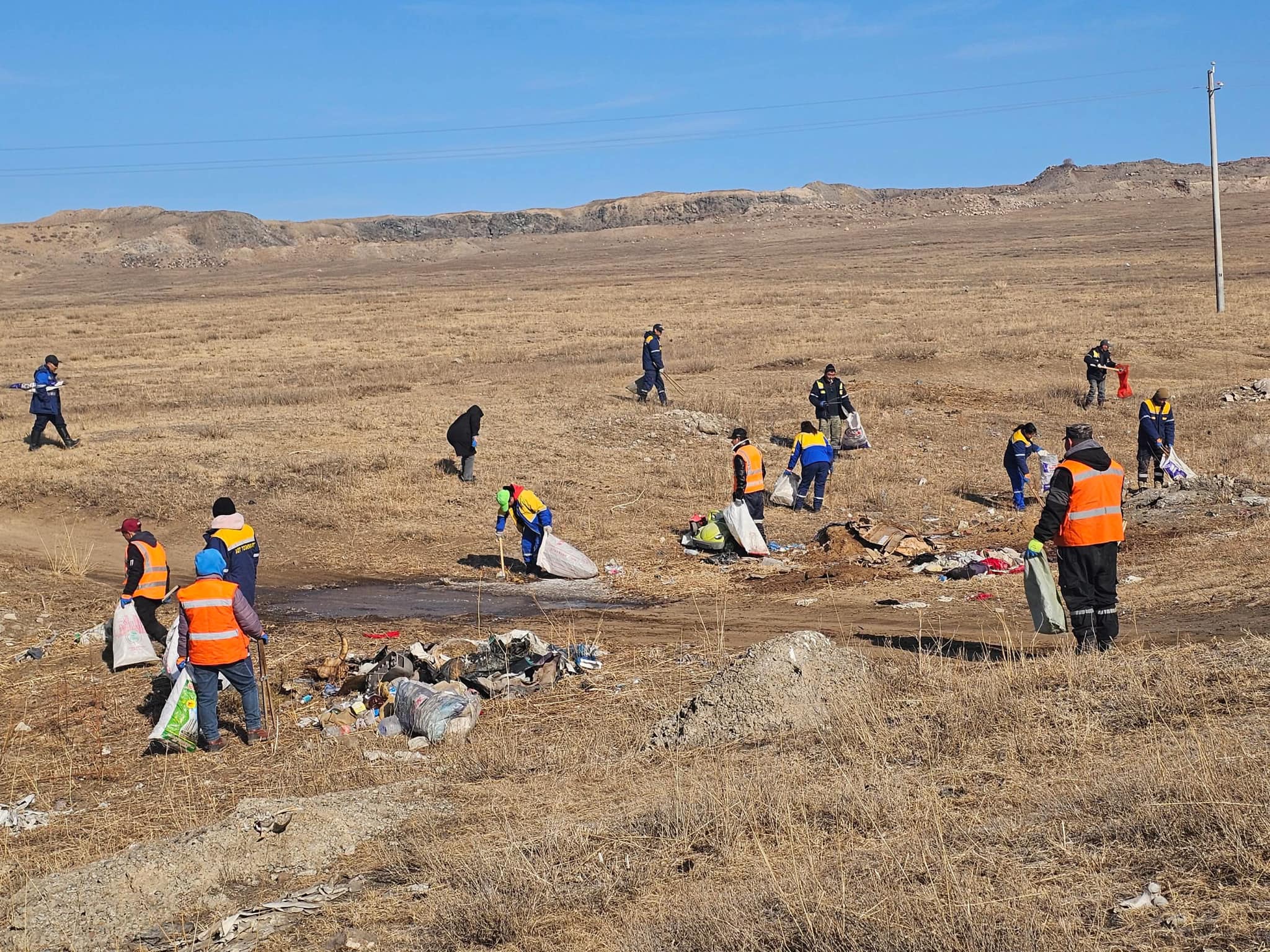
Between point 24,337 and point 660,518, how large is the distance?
32.7 m

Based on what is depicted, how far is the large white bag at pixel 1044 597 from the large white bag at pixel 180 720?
19.5ft

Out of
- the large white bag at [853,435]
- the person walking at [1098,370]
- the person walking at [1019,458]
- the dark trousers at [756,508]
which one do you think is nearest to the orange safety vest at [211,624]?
the dark trousers at [756,508]

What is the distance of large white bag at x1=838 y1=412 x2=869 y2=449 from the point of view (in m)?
20.4

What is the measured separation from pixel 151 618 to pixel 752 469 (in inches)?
265

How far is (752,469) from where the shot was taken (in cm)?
1403

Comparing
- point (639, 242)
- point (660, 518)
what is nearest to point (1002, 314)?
point (660, 518)

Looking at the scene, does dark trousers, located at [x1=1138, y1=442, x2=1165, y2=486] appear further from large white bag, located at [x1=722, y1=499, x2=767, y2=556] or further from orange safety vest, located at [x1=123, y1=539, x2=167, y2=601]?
orange safety vest, located at [x1=123, y1=539, x2=167, y2=601]

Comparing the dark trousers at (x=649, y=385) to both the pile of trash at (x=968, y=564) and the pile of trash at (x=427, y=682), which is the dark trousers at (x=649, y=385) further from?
the pile of trash at (x=427, y=682)

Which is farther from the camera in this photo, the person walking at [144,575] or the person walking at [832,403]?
the person walking at [832,403]

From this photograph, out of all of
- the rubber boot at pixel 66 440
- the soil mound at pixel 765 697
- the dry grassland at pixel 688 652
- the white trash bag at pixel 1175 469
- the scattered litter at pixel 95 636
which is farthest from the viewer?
the rubber boot at pixel 66 440

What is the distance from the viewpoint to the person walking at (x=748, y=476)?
1399 cm

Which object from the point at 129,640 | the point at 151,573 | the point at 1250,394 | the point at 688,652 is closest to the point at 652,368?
the point at 1250,394

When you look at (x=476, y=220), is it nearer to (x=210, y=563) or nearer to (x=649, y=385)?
(x=649, y=385)

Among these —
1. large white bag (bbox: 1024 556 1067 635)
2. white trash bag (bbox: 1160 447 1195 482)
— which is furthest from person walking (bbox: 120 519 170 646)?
white trash bag (bbox: 1160 447 1195 482)
